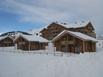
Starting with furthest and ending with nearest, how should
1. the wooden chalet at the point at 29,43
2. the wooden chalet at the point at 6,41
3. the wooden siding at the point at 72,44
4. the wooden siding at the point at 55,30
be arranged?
the wooden chalet at the point at 6,41
the wooden siding at the point at 55,30
the wooden chalet at the point at 29,43
the wooden siding at the point at 72,44

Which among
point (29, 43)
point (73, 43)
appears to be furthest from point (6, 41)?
point (73, 43)

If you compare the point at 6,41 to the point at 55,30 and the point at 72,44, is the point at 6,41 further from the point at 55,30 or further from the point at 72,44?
the point at 72,44

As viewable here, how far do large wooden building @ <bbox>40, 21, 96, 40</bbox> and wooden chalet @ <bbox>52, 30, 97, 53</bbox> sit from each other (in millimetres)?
15114

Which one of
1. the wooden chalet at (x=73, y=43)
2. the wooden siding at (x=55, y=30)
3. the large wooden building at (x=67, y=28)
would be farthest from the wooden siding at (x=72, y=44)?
the wooden siding at (x=55, y=30)

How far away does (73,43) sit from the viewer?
110 feet

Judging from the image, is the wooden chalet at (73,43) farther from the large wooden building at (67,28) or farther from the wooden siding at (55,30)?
the wooden siding at (55,30)

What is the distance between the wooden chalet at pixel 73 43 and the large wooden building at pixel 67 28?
15114 mm

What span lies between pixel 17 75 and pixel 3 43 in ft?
155

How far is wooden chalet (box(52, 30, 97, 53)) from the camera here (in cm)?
3288

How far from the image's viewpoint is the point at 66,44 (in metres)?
35.1

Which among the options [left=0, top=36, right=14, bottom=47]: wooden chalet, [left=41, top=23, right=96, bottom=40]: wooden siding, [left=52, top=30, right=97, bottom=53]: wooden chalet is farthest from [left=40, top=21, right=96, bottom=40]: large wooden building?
[left=52, top=30, right=97, bottom=53]: wooden chalet

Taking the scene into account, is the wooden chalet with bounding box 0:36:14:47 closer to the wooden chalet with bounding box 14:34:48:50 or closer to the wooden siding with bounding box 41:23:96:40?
the wooden chalet with bounding box 14:34:48:50

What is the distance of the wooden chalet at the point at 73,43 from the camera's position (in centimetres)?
3288

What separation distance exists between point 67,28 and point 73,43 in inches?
835
